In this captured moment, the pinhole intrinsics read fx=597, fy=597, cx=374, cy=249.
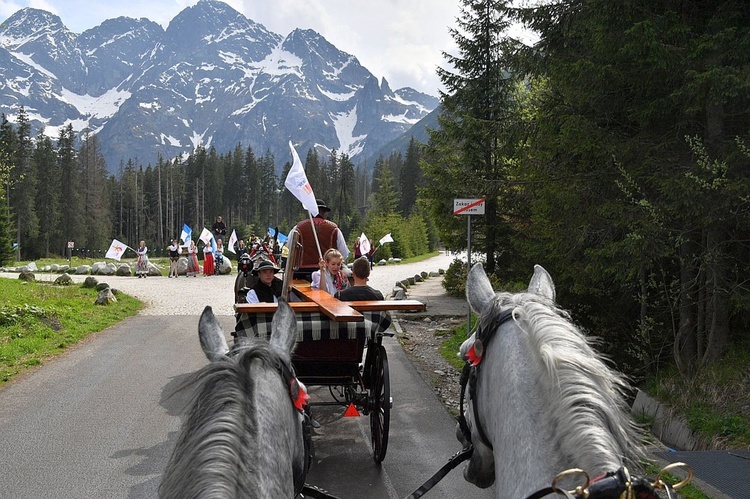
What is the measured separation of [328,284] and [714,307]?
14.9 ft

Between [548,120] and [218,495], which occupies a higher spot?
[548,120]

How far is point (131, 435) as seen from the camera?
20.6 feet

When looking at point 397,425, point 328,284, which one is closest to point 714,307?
point 397,425

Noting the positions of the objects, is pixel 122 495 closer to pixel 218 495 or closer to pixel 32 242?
→ pixel 218 495

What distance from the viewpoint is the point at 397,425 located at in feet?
22.2

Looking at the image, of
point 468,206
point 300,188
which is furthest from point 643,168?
point 300,188

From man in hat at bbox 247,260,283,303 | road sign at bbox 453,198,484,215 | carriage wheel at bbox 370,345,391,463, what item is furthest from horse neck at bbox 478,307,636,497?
road sign at bbox 453,198,484,215

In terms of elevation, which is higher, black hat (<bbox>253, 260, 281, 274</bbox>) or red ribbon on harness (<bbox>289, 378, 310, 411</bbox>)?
black hat (<bbox>253, 260, 281, 274</bbox>)

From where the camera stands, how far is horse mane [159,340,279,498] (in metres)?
1.48

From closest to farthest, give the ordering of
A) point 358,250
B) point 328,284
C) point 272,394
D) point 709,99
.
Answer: point 272,394 → point 709,99 → point 328,284 → point 358,250

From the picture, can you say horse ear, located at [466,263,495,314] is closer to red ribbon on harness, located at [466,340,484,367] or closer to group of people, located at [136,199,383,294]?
red ribbon on harness, located at [466,340,484,367]

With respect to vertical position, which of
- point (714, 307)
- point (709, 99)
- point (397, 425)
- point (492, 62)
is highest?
point (492, 62)

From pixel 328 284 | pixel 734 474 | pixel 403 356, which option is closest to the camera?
pixel 734 474

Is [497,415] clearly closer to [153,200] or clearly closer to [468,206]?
[468,206]
